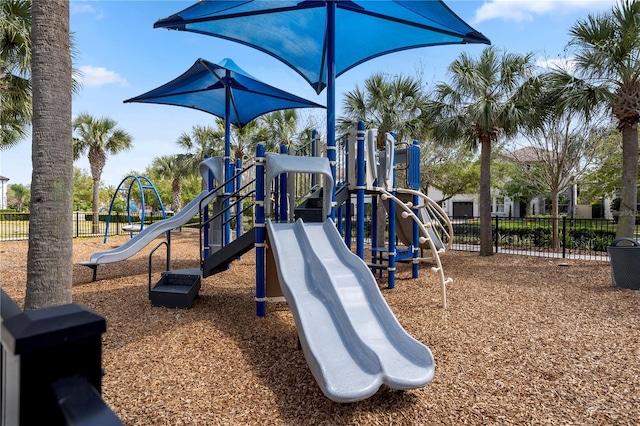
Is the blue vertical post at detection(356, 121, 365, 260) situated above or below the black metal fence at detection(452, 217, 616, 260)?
above

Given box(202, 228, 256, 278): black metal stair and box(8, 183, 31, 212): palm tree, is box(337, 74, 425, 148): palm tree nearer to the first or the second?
box(202, 228, 256, 278): black metal stair

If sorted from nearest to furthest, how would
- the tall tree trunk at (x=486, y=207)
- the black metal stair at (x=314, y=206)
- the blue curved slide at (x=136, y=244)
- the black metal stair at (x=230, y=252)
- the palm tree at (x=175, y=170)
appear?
1. the black metal stair at (x=230, y=252)
2. the black metal stair at (x=314, y=206)
3. the blue curved slide at (x=136, y=244)
4. the tall tree trunk at (x=486, y=207)
5. the palm tree at (x=175, y=170)

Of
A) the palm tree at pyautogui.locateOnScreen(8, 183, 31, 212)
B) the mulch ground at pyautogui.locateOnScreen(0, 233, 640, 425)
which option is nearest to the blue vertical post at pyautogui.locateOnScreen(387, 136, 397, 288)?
the mulch ground at pyautogui.locateOnScreen(0, 233, 640, 425)

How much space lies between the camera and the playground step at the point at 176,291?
5.97m

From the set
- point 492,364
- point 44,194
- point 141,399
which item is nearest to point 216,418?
point 141,399

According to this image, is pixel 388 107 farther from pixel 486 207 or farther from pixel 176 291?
pixel 176 291

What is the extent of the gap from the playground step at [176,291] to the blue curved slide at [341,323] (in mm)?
1957

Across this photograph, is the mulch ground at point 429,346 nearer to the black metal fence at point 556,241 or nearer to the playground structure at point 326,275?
the playground structure at point 326,275

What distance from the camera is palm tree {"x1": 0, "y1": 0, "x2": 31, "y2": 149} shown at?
34.5ft

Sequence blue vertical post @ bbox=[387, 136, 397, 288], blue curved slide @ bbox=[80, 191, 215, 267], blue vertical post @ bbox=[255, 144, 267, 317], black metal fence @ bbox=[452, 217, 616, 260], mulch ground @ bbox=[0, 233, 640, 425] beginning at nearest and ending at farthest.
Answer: mulch ground @ bbox=[0, 233, 640, 425], blue vertical post @ bbox=[255, 144, 267, 317], blue vertical post @ bbox=[387, 136, 397, 288], blue curved slide @ bbox=[80, 191, 215, 267], black metal fence @ bbox=[452, 217, 616, 260]

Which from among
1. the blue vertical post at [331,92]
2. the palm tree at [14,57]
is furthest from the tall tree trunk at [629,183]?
the palm tree at [14,57]

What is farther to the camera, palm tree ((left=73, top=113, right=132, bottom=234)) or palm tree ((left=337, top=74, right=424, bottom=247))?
palm tree ((left=73, top=113, right=132, bottom=234))

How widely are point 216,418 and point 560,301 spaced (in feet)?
19.4

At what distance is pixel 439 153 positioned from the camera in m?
20.3
